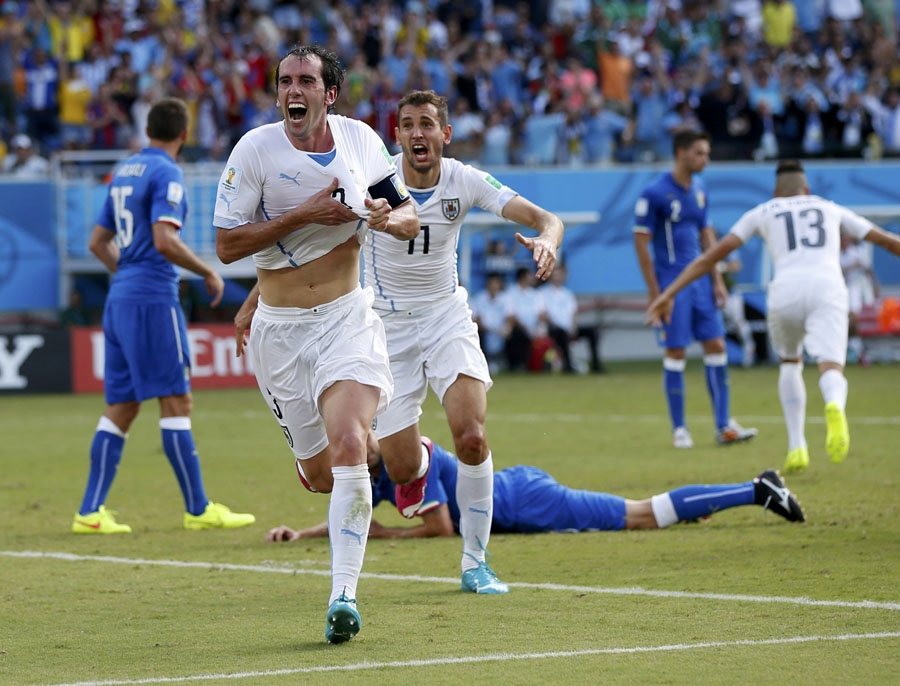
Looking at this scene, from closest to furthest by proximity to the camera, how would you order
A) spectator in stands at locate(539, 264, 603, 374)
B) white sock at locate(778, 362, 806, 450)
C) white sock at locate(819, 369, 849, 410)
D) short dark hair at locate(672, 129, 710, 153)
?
1. white sock at locate(819, 369, 849, 410)
2. white sock at locate(778, 362, 806, 450)
3. short dark hair at locate(672, 129, 710, 153)
4. spectator in stands at locate(539, 264, 603, 374)

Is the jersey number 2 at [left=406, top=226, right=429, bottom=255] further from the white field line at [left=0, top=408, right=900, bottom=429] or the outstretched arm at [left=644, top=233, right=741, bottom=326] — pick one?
the white field line at [left=0, top=408, right=900, bottom=429]

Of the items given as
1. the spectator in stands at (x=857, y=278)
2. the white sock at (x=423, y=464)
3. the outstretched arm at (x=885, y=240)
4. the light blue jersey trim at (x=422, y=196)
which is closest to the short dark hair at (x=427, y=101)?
the light blue jersey trim at (x=422, y=196)

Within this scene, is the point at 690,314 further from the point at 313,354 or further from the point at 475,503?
the point at 313,354

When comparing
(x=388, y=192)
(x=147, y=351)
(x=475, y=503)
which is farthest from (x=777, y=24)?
(x=388, y=192)

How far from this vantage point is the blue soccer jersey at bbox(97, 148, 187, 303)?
29.1 ft

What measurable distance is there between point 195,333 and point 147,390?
1161 centimetres


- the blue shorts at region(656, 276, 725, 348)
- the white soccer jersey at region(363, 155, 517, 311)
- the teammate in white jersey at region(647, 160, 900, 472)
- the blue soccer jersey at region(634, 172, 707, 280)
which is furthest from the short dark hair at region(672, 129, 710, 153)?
the white soccer jersey at region(363, 155, 517, 311)

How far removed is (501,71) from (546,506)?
18048 mm

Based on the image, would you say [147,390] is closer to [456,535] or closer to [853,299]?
[456,535]

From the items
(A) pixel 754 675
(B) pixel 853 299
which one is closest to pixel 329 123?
(A) pixel 754 675

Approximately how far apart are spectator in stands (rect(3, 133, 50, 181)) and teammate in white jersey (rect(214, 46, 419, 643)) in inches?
673

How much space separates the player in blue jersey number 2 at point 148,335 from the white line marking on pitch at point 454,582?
3.31 feet

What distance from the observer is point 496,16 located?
90.0 ft

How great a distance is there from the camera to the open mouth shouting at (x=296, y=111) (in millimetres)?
5758
